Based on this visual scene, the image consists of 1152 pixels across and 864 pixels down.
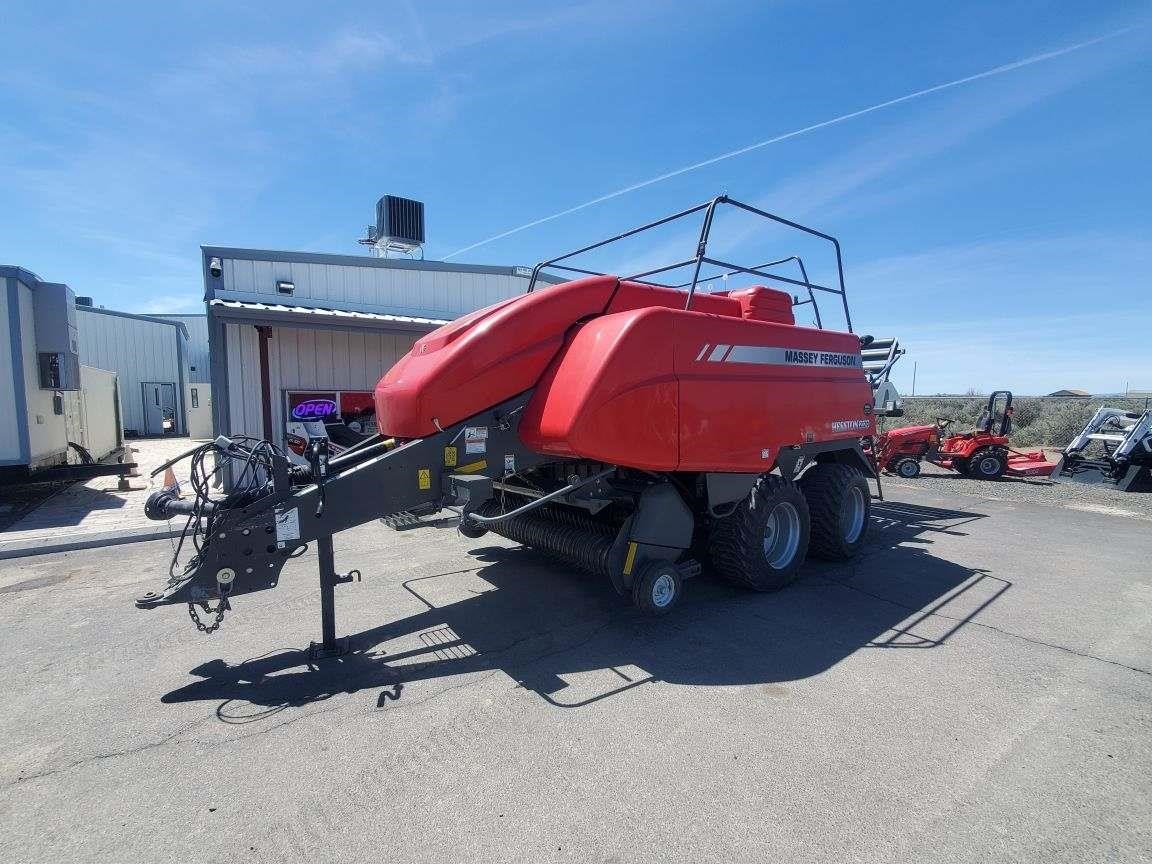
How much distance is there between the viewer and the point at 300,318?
28.4 ft

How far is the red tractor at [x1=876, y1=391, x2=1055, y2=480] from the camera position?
12.6 metres

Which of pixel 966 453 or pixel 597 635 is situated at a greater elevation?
pixel 966 453

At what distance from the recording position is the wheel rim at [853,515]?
20.6 ft

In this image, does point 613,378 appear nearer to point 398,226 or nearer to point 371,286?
point 371,286

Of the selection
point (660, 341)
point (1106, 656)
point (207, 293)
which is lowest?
point (1106, 656)

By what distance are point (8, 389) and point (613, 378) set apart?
9628 mm

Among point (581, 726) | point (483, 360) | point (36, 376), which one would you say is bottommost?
point (581, 726)

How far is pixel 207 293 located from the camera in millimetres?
9289

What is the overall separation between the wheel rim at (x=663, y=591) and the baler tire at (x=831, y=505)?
2.39m

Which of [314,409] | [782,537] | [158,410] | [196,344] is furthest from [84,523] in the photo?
[196,344]

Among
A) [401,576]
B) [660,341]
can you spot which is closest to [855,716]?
[660,341]

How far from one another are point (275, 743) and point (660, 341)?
3.25 meters

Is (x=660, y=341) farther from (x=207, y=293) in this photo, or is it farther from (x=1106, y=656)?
(x=207, y=293)

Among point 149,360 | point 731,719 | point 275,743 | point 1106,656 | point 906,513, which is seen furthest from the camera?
point 149,360
